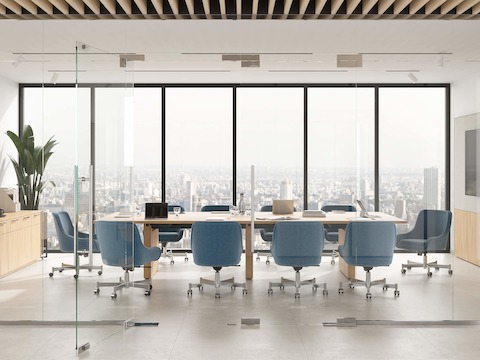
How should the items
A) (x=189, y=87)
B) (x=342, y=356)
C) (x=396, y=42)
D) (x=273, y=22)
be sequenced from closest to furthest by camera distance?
(x=342, y=356) < (x=273, y=22) < (x=396, y=42) < (x=189, y=87)

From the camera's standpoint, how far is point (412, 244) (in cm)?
618

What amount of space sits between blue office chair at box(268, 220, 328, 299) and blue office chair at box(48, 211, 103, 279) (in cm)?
196

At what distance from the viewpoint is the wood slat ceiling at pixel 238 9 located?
5781mm

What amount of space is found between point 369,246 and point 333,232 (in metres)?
0.44

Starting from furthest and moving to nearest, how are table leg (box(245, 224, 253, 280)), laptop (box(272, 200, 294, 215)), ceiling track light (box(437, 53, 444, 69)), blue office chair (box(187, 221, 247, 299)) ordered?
blue office chair (box(187, 221, 247, 299)) → laptop (box(272, 200, 294, 215)) → table leg (box(245, 224, 253, 280)) → ceiling track light (box(437, 53, 444, 69))

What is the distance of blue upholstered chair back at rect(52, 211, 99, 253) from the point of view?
5.52 m

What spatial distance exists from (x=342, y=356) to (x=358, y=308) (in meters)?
1.40

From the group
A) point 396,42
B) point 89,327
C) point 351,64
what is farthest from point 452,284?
point 89,327

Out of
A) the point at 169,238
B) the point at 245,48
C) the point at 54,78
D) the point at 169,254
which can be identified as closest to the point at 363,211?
the point at 245,48

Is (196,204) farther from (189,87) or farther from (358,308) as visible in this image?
(358,308)

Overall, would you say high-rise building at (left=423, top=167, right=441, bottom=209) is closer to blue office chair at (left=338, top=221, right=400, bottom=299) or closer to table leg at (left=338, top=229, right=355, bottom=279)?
blue office chair at (left=338, top=221, right=400, bottom=299)

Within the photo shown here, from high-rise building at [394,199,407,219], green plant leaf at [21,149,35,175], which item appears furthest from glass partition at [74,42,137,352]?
green plant leaf at [21,149,35,175]

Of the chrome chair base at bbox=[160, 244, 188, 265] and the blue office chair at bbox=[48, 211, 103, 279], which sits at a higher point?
the blue office chair at bbox=[48, 211, 103, 279]

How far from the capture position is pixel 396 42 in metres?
7.43
